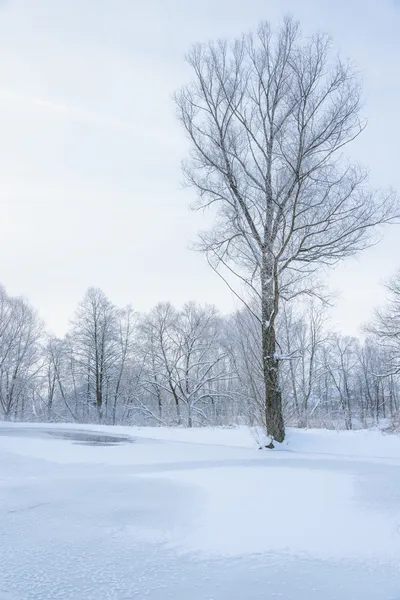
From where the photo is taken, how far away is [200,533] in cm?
277

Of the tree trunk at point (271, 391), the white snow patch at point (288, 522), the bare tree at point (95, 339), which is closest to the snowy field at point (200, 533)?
the white snow patch at point (288, 522)

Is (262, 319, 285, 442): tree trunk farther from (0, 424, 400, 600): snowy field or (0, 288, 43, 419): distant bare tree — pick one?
(0, 288, 43, 419): distant bare tree

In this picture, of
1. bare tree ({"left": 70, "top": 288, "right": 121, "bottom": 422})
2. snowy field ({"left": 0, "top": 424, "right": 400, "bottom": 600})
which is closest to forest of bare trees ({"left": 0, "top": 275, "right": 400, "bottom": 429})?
bare tree ({"left": 70, "top": 288, "right": 121, "bottom": 422})

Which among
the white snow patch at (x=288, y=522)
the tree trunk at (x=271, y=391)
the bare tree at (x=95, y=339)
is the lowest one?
the white snow patch at (x=288, y=522)

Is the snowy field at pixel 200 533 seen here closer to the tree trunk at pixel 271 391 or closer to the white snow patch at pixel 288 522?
the white snow patch at pixel 288 522

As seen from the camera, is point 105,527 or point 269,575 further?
point 105,527

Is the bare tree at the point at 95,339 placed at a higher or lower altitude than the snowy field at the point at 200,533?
higher

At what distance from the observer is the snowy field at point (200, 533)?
199 centimetres

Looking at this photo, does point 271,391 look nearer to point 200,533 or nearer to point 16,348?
point 200,533

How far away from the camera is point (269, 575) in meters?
2.13

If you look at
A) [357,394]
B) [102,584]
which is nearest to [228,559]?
[102,584]

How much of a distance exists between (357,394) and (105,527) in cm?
5832

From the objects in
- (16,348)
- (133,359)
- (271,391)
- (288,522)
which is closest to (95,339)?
(133,359)

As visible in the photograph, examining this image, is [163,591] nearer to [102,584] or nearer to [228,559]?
[102,584]
